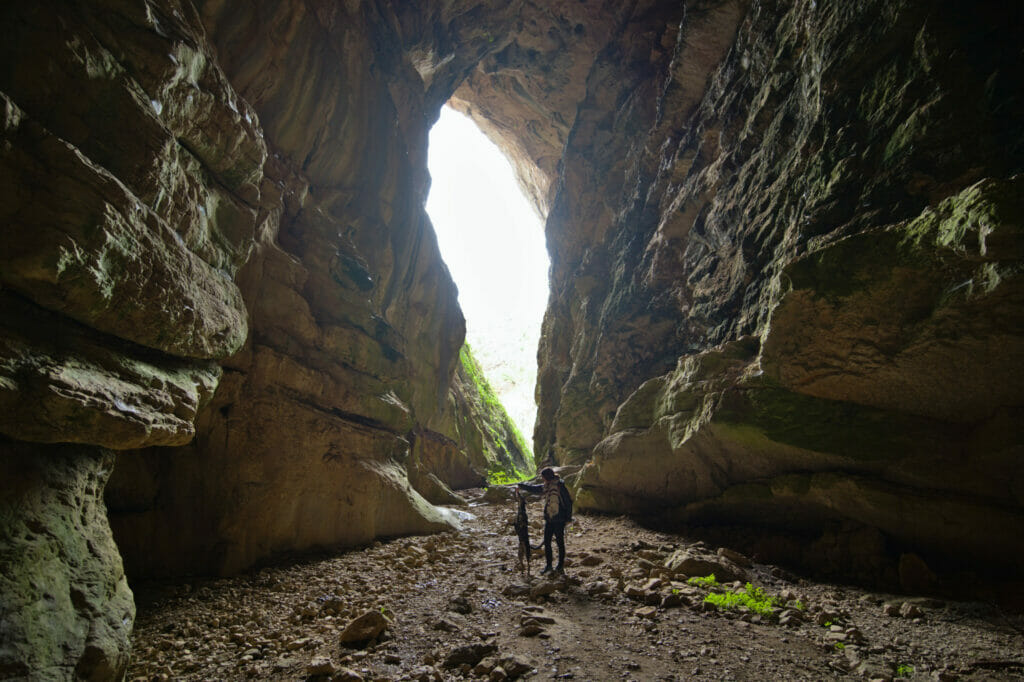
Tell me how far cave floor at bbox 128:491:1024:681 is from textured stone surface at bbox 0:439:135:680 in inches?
27.4

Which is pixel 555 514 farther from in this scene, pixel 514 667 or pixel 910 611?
pixel 910 611

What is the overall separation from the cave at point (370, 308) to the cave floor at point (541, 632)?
3.25ft

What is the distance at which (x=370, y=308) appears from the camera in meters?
11.0

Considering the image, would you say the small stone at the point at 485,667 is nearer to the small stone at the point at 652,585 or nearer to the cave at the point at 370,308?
the small stone at the point at 652,585

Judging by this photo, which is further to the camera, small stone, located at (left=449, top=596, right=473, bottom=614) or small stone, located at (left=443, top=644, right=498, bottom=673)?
small stone, located at (left=449, top=596, right=473, bottom=614)

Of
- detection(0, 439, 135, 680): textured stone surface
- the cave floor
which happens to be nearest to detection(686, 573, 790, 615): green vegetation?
the cave floor

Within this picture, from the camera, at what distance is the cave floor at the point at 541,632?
348cm

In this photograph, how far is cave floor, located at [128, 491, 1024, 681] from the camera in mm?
3479

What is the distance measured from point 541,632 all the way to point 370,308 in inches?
334

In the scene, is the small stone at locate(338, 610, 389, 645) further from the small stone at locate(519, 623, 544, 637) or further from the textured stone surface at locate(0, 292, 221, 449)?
the textured stone surface at locate(0, 292, 221, 449)

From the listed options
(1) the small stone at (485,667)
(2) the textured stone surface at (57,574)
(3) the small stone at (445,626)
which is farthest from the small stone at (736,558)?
Result: (2) the textured stone surface at (57,574)

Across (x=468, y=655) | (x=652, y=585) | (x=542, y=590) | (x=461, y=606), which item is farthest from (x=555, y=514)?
(x=468, y=655)

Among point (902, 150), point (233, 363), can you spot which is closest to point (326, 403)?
point (233, 363)

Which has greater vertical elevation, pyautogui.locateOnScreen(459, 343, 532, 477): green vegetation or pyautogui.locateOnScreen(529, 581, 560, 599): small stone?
pyautogui.locateOnScreen(459, 343, 532, 477): green vegetation
